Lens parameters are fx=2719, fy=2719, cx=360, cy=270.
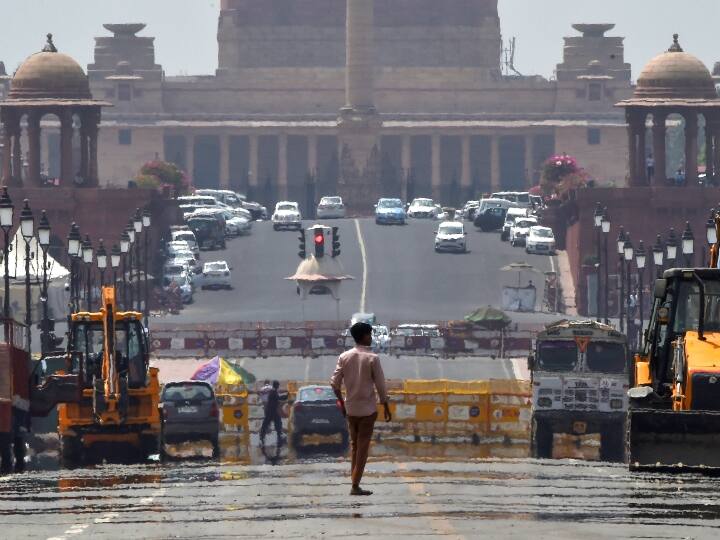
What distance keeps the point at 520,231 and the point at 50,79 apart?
71.0ft

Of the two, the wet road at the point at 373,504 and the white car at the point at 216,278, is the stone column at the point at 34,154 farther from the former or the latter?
the wet road at the point at 373,504

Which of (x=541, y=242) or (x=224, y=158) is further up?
(x=224, y=158)

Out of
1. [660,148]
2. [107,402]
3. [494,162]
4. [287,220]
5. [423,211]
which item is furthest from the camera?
[494,162]

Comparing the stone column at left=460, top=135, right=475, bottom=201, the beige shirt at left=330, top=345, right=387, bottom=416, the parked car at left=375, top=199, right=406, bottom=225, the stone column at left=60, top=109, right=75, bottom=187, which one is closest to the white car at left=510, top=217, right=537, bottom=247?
the parked car at left=375, top=199, right=406, bottom=225

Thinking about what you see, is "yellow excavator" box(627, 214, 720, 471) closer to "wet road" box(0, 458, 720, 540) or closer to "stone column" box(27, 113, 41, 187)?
"wet road" box(0, 458, 720, 540)

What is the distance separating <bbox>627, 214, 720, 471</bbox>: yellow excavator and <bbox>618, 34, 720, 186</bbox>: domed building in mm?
86269

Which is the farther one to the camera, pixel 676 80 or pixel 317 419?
pixel 676 80

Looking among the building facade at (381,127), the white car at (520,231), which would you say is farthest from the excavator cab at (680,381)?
the building facade at (381,127)

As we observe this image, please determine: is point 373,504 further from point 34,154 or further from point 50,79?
point 50,79

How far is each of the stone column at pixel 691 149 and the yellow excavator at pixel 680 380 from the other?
8579cm

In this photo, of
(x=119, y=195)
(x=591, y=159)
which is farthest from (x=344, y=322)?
(x=591, y=159)

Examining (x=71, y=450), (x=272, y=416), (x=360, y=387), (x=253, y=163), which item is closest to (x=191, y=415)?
(x=71, y=450)

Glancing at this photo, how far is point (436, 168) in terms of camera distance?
182875 mm

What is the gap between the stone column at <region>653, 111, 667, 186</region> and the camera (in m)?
119
